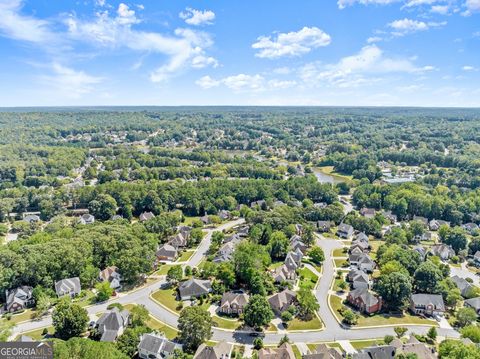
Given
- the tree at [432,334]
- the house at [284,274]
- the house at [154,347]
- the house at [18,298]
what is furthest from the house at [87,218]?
the tree at [432,334]

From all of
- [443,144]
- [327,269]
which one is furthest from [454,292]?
[443,144]

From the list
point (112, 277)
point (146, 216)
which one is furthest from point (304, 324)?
point (146, 216)

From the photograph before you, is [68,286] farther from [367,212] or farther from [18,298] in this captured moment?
[367,212]

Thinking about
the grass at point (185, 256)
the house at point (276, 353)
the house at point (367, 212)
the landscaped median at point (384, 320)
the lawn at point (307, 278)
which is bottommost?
the landscaped median at point (384, 320)

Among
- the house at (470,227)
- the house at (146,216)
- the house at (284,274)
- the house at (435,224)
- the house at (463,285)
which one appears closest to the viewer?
the house at (463,285)

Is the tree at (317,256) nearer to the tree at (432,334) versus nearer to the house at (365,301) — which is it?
the house at (365,301)

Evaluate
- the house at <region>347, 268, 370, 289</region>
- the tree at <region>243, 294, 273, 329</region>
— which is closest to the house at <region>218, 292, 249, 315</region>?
the tree at <region>243, 294, 273, 329</region>

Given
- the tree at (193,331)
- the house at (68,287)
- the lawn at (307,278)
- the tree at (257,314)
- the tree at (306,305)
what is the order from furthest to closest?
1. the lawn at (307,278)
2. the house at (68,287)
3. the tree at (306,305)
4. the tree at (257,314)
5. the tree at (193,331)
